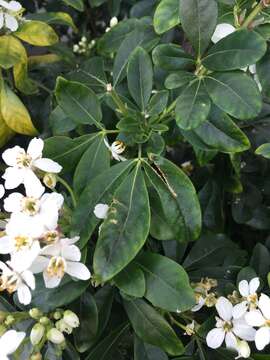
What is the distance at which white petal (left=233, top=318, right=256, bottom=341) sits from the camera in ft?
2.82

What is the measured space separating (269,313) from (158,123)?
1.13ft

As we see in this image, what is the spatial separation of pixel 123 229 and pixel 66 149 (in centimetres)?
19

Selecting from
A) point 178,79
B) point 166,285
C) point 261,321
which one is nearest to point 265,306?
point 261,321

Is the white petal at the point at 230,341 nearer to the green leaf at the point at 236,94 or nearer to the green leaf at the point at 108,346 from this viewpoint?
the green leaf at the point at 108,346

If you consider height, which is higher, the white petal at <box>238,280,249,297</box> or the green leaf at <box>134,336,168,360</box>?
the white petal at <box>238,280,249,297</box>

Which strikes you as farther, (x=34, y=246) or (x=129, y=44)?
(x=129, y=44)

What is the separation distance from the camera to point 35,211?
71 centimetres

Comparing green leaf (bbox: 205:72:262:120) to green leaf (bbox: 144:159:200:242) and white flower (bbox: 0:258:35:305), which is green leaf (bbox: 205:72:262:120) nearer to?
green leaf (bbox: 144:159:200:242)

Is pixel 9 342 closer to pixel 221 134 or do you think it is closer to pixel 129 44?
pixel 221 134

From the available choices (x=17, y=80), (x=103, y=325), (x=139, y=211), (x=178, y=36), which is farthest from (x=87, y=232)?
(x=178, y=36)

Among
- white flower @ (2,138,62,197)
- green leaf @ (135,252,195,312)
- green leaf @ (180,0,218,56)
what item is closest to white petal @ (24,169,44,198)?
white flower @ (2,138,62,197)

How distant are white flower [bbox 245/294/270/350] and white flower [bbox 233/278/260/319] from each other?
0.03 metres

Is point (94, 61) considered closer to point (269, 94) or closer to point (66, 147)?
point (66, 147)

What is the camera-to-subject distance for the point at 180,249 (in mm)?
1077
